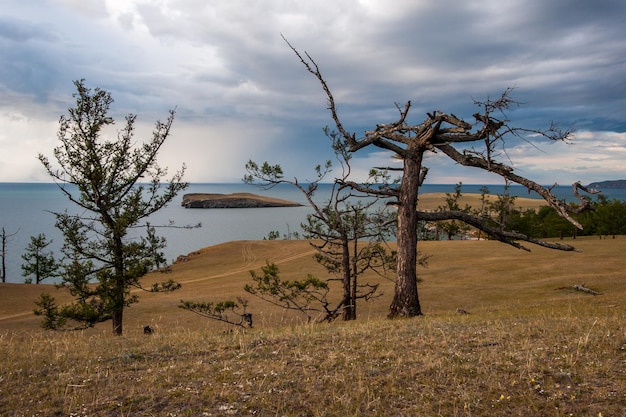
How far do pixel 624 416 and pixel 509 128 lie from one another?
10.6 m

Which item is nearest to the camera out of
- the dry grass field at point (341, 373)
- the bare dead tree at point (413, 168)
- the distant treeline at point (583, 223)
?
the dry grass field at point (341, 373)

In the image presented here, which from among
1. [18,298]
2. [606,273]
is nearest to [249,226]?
[18,298]

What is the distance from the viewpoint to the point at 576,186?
528 inches

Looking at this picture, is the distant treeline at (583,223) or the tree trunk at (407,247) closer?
the tree trunk at (407,247)

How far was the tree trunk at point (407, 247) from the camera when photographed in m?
16.0

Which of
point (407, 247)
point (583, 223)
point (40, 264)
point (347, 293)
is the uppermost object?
point (407, 247)

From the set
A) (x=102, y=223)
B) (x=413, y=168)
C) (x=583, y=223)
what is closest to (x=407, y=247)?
(x=413, y=168)

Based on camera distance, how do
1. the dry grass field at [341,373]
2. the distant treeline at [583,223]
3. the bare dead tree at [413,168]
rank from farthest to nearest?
1. the distant treeline at [583,223]
2. the bare dead tree at [413,168]
3. the dry grass field at [341,373]

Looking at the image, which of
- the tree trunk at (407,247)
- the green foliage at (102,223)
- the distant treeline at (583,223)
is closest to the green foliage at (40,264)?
the green foliage at (102,223)

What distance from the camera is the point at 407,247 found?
640 inches

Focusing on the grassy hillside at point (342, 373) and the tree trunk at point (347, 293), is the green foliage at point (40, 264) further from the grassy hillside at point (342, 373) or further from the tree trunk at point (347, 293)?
the tree trunk at point (347, 293)

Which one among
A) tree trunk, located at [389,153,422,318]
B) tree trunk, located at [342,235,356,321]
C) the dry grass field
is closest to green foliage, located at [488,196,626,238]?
tree trunk, located at [342,235,356,321]

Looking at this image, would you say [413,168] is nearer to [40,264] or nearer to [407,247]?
[407,247]

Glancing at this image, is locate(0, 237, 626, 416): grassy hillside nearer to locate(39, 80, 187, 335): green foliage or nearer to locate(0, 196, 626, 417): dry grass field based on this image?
locate(0, 196, 626, 417): dry grass field
